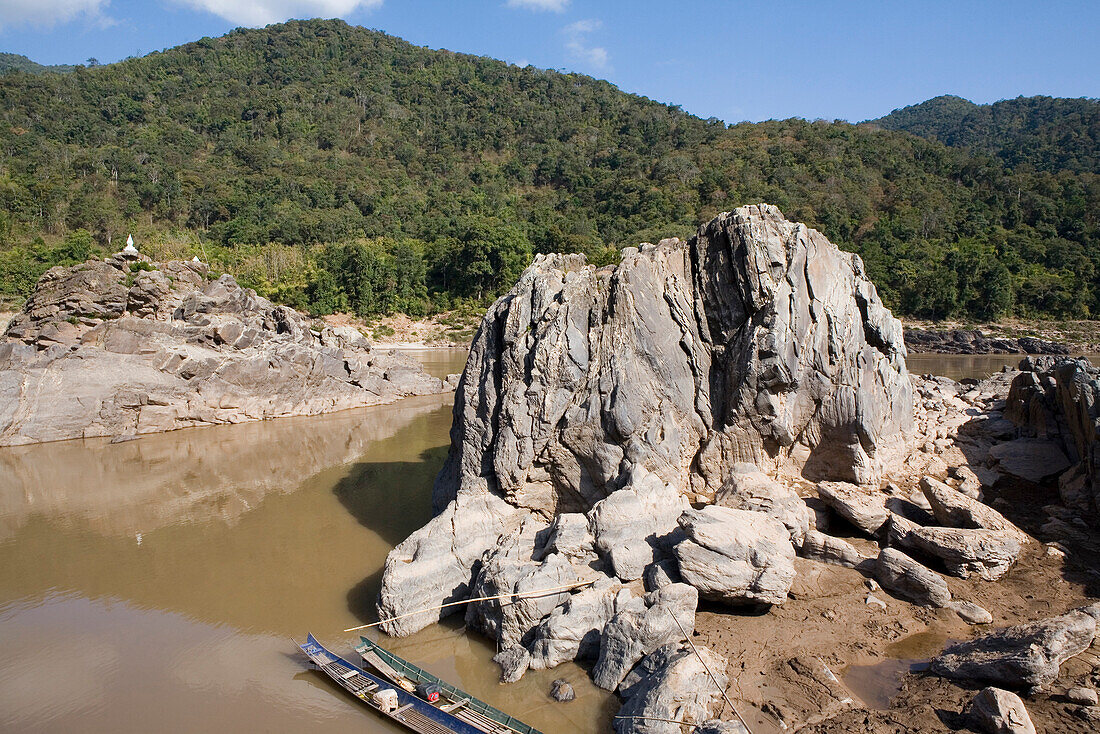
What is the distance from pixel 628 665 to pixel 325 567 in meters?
6.25

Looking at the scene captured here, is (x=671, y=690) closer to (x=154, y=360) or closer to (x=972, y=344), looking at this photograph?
(x=154, y=360)

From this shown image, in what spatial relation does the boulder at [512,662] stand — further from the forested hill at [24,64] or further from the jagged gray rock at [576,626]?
the forested hill at [24,64]

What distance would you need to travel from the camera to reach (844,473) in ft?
35.9

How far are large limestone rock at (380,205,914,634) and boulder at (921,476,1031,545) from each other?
1.32 m

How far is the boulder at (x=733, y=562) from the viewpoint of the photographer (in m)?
7.88

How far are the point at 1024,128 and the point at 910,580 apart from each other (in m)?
166

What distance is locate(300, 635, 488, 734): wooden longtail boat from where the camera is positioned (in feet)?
21.8

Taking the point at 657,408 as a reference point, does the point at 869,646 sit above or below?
below

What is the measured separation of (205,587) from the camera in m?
10.6

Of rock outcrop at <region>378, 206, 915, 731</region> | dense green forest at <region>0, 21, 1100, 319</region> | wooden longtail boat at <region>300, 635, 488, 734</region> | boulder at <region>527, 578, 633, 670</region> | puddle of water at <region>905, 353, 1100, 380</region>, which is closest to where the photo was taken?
wooden longtail boat at <region>300, 635, 488, 734</region>

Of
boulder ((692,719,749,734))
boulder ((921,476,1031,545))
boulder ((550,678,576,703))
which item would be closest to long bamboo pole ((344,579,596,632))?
boulder ((550,678,576,703))

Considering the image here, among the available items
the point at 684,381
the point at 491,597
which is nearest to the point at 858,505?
the point at 684,381

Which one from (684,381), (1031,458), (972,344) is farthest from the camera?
(972,344)

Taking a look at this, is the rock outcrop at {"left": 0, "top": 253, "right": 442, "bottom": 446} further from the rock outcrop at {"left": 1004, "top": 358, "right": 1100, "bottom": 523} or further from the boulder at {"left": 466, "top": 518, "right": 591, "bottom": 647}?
the rock outcrop at {"left": 1004, "top": 358, "right": 1100, "bottom": 523}
